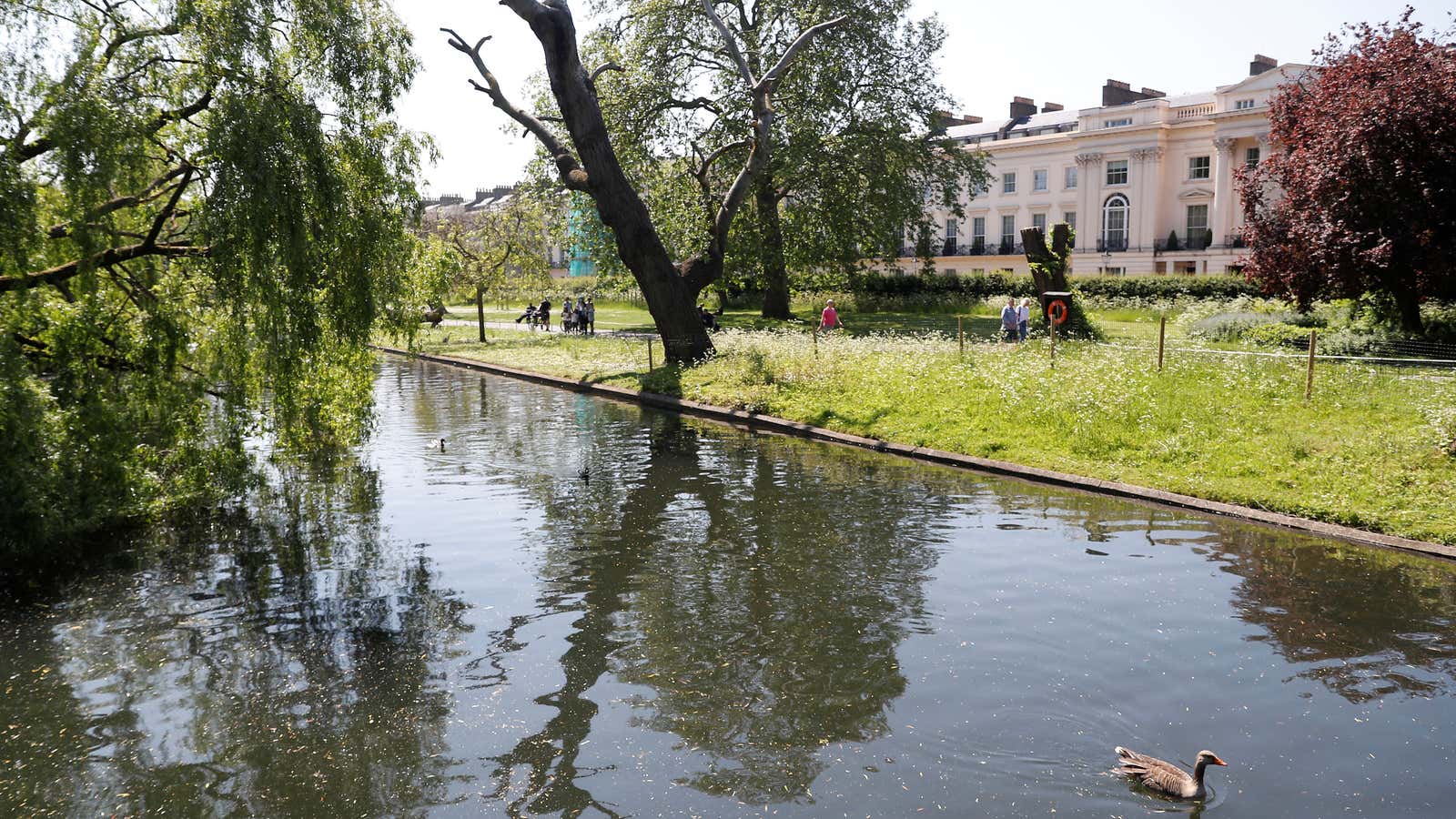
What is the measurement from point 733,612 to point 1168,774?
3592mm

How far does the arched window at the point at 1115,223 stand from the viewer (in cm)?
6244

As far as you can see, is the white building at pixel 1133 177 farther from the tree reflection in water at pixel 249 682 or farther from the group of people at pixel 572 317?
the tree reflection in water at pixel 249 682

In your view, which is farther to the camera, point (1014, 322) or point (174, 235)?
point (1014, 322)

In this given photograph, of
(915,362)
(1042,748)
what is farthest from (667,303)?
(1042,748)

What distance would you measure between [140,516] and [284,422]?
171 cm

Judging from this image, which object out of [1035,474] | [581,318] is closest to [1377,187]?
[1035,474]

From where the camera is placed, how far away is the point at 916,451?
1511 cm

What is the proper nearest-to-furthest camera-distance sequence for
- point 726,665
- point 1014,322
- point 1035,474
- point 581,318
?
point 726,665
point 1035,474
point 1014,322
point 581,318

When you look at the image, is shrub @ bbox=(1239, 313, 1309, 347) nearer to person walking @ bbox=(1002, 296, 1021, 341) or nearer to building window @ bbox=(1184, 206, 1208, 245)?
person walking @ bbox=(1002, 296, 1021, 341)

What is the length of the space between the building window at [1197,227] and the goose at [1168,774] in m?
60.4

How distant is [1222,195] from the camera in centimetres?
5784

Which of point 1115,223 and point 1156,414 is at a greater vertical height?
point 1115,223

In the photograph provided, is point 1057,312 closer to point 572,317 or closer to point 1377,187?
point 1377,187

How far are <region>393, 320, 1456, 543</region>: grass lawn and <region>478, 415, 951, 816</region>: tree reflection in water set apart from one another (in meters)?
2.79
